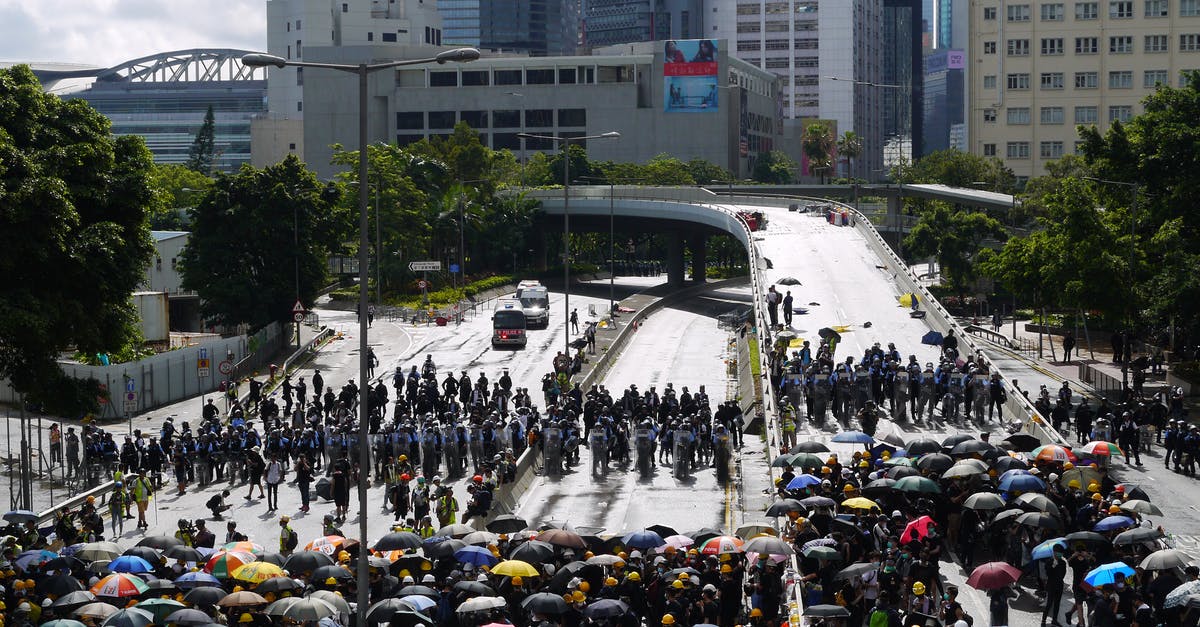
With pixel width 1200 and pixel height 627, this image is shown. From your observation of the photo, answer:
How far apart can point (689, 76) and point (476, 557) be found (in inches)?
5827

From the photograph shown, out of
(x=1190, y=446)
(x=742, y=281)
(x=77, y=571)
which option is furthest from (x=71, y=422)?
(x=742, y=281)

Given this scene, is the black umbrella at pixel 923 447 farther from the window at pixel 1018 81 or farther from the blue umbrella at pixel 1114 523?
the window at pixel 1018 81

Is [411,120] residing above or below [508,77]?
below

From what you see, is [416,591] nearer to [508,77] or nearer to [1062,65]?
[1062,65]

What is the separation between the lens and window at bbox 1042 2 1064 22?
425ft

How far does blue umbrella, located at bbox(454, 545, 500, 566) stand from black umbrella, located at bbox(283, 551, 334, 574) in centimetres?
213

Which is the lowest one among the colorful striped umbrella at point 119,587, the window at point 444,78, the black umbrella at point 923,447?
the colorful striped umbrella at point 119,587

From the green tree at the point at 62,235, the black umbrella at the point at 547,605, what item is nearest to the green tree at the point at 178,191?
the green tree at the point at 62,235

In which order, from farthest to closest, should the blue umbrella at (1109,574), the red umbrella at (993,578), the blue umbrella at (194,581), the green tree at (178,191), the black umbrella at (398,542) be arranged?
the green tree at (178,191), the black umbrella at (398,542), the blue umbrella at (194,581), the red umbrella at (993,578), the blue umbrella at (1109,574)

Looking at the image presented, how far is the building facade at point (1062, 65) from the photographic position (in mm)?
127875

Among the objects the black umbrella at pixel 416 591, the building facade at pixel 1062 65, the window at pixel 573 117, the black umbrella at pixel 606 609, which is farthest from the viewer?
the window at pixel 573 117

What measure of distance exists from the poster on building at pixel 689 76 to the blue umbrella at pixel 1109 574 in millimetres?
148582

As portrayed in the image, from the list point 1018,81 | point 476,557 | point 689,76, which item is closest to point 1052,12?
point 1018,81

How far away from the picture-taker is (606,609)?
19.5 metres
